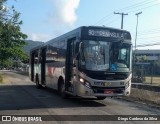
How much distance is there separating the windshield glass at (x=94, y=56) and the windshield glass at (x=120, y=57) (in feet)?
0.93

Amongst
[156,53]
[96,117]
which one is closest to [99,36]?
[96,117]

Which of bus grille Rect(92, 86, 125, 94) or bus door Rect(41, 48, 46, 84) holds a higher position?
bus door Rect(41, 48, 46, 84)

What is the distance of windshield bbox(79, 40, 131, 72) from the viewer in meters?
15.9

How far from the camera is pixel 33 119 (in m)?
12.0

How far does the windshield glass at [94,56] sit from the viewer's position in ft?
52.2

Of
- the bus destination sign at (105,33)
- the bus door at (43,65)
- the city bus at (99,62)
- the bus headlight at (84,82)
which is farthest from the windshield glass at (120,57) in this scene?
the bus door at (43,65)

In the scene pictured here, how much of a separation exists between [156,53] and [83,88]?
13781 cm

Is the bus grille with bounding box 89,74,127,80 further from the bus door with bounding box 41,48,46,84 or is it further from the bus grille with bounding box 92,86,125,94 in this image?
the bus door with bounding box 41,48,46,84

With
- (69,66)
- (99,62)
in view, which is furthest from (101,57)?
(69,66)

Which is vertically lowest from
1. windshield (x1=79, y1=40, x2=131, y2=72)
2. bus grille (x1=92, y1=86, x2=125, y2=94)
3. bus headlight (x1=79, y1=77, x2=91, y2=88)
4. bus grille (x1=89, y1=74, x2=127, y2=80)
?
bus grille (x1=92, y1=86, x2=125, y2=94)

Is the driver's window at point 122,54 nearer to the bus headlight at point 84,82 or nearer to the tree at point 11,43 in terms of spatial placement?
the bus headlight at point 84,82

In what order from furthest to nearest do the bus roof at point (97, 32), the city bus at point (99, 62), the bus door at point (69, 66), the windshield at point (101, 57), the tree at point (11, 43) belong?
the tree at point (11, 43) → the bus door at point (69, 66) → the bus roof at point (97, 32) → the windshield at point (101, 57) → the city bus at point (99, 62)

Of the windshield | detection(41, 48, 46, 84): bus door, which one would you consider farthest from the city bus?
detection(41, 48, 46, 84): bus door

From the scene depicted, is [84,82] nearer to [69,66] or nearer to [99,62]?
[99,62]
